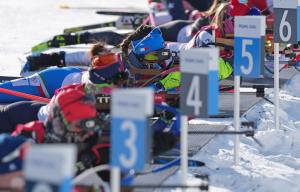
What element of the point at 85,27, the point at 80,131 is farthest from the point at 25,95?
the point at 85,27

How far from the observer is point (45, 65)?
1128cm

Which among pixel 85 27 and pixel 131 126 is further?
pixel 85 27

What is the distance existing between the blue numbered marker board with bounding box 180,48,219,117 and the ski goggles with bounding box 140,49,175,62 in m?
3.07

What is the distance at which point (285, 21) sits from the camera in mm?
7902

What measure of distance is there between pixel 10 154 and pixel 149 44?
12.4 ft

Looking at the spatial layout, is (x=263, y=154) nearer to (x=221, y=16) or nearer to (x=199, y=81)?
(x=199, y=81)

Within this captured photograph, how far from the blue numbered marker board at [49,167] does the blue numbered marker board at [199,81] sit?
173 centimetres

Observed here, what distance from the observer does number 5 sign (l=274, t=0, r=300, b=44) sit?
308 inches

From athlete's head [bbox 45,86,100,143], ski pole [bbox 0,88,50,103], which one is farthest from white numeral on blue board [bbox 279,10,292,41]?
athlete's head [bbox 45,86,100,143]

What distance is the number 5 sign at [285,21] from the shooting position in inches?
308

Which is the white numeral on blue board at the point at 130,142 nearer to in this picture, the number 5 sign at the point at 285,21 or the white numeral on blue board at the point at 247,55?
the white numeral on blue board at the point at 247,55

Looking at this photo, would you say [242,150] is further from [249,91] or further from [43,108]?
[249,91]

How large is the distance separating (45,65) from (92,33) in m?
2.34

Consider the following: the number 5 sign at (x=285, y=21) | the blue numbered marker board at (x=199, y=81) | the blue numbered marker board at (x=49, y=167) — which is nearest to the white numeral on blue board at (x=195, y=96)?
the blue numbered marker board at (x=199, y=81)
